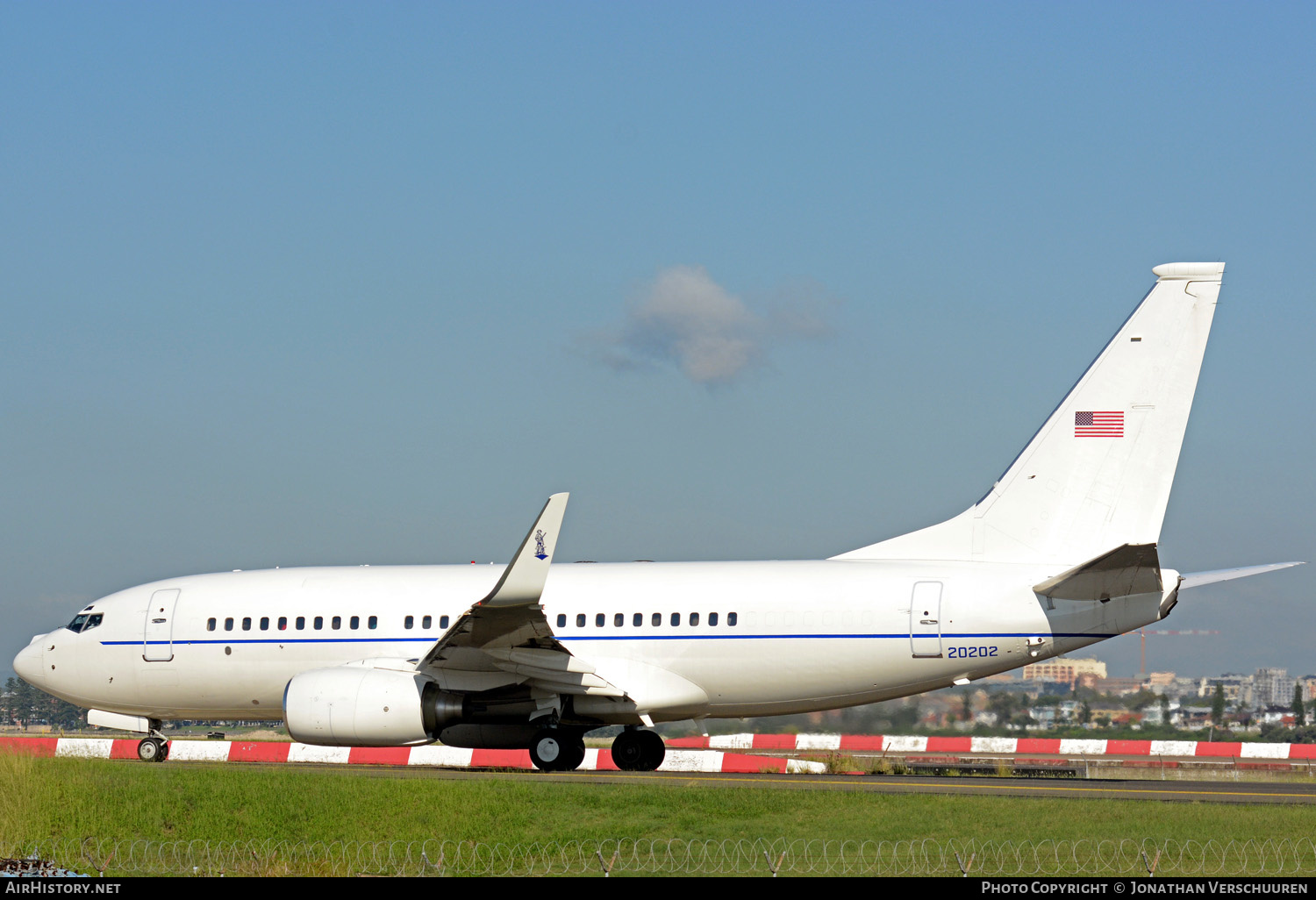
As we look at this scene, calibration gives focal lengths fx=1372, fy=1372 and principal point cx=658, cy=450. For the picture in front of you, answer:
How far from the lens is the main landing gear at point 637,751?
2353cm

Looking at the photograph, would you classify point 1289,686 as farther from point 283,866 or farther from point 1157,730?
point 283,866

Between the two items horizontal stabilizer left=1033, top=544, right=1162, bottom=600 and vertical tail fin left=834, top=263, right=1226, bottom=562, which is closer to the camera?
horizontal stabilizer left=1033, top=544, right=1162, bottom=600

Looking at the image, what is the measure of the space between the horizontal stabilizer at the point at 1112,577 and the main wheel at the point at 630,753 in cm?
729

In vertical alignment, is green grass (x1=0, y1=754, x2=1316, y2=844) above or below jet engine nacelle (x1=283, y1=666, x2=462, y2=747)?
below

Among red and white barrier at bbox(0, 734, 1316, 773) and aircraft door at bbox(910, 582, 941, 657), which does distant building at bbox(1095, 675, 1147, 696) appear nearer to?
red and white barrier at bbox(0, 734, 1316, 773)

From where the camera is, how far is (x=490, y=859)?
1429 centimetres

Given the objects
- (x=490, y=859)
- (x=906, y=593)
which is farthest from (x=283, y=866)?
(x=906, y=593)

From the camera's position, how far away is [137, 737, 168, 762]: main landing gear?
26.0 m

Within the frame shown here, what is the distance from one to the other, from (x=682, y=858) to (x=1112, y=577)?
9.06 metres

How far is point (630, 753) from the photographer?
23.5 meters

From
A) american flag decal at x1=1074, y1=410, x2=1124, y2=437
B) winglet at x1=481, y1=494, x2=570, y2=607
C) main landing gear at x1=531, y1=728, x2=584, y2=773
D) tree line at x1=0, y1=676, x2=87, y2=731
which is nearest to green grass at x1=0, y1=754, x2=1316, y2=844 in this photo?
winglet at x1=481, y1=494, x2=570, y2=607

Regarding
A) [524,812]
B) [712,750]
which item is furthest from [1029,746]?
[524,812]

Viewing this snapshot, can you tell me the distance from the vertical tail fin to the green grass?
5571mm
